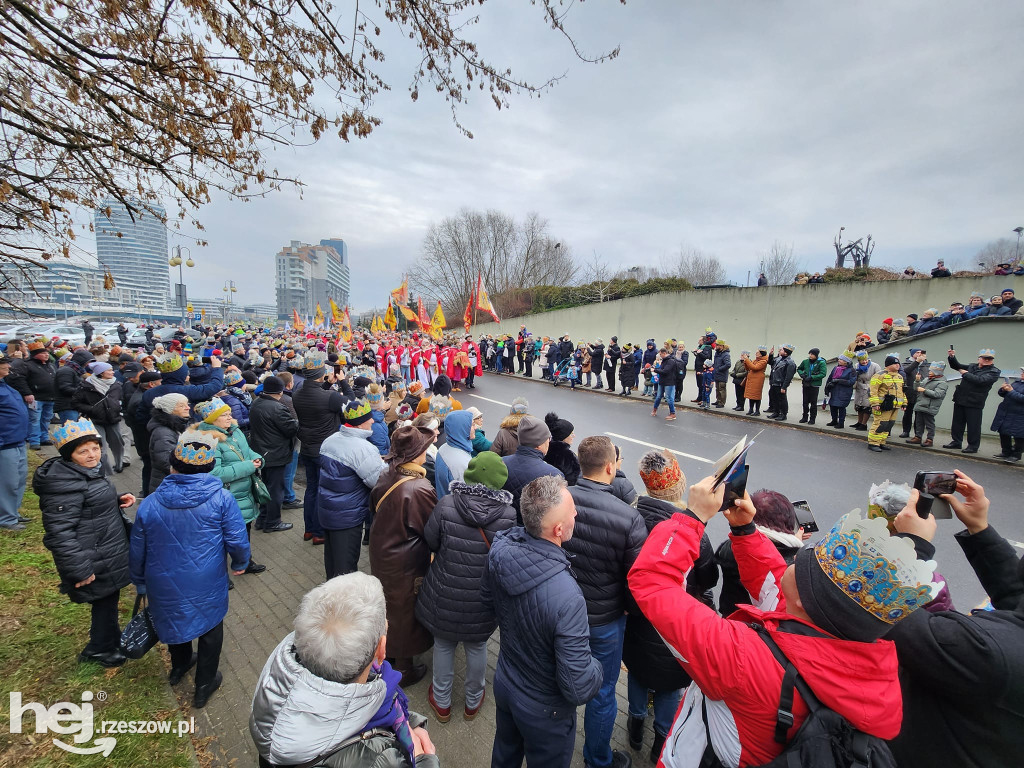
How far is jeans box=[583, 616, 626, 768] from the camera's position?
2475 millimetres

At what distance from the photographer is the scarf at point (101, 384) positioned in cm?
685

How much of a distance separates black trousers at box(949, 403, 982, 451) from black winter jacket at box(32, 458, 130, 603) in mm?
13280

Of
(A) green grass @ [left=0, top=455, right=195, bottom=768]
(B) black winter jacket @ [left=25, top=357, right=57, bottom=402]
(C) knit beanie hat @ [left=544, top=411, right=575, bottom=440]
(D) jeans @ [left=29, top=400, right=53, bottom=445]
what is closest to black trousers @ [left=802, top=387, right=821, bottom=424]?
(C) knit beanie hat @ [left=544, top=411, right=575, bottom=440]

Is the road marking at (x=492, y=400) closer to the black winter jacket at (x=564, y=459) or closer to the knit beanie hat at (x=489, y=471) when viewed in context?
the black winter jacket at (x=564, y=459)

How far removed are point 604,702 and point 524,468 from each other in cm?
161

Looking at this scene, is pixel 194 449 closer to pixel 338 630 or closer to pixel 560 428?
pixel 338 630

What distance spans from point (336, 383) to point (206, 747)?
6.42 metres

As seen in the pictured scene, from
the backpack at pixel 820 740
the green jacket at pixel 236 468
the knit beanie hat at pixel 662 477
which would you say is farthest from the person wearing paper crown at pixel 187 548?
the backpack at pixel 820 740

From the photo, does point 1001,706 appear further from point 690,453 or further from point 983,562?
point 690,453

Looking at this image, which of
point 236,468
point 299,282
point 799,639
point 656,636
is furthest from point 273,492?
point 299,282

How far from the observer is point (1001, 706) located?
145 cm

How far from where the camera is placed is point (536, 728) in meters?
2.10

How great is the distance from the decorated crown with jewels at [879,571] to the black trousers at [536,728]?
1.48 m

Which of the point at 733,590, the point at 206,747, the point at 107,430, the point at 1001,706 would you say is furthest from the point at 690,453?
the point at 107,430
